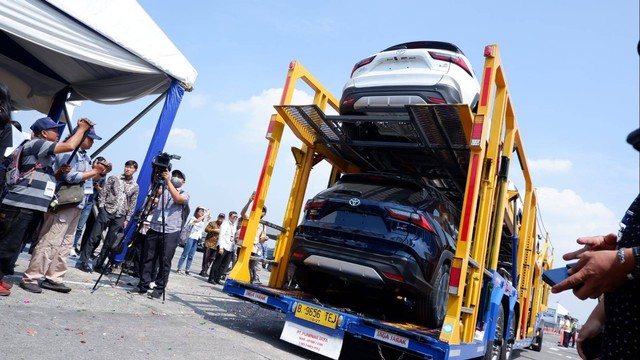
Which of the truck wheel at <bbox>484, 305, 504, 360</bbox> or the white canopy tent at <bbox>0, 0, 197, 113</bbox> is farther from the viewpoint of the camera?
the truck wheel at <bbox>484, 305, 504, 360</bbox>

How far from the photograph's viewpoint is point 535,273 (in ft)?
31.4

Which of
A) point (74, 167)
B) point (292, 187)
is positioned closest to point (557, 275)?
point (74, 167)

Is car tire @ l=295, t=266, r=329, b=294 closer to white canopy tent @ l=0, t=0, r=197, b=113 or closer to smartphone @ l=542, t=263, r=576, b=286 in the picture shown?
white canopy tent @ l=0, t=0, r=197, b=113

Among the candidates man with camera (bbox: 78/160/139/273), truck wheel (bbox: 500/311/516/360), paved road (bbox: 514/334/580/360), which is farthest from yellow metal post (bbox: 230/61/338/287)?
paved road (bbox: 514/334/580/360)

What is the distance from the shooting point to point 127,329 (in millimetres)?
3898

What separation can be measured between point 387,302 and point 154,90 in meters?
5.28

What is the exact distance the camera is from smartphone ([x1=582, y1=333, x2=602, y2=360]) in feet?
5.88

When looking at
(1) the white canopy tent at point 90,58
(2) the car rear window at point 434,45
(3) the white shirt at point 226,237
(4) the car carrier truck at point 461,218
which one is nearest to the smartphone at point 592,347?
(4) the car carrier truck at point 461,218

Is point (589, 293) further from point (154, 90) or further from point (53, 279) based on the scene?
point (154, 90)

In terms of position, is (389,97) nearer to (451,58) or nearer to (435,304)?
(451,58)

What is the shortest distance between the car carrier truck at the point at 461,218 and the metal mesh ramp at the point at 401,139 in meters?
0.02

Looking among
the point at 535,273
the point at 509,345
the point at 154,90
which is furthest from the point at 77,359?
the point at 535,273

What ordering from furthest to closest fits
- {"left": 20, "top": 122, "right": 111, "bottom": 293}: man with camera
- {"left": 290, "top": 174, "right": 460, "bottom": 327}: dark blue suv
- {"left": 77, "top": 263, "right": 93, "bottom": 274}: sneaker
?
{"left": 77, "top": 263, "right": 93, "bottom": 274}: sneaker
{"left": 20, "top": 122, "right": 111, "bottom": 293}: man with camera
{"left": 290, "top": 174, "right": 460, "bottom": 327}: dark blue suv

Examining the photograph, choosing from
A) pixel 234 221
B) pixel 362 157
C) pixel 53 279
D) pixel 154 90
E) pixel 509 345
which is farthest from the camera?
pixel 234 221
